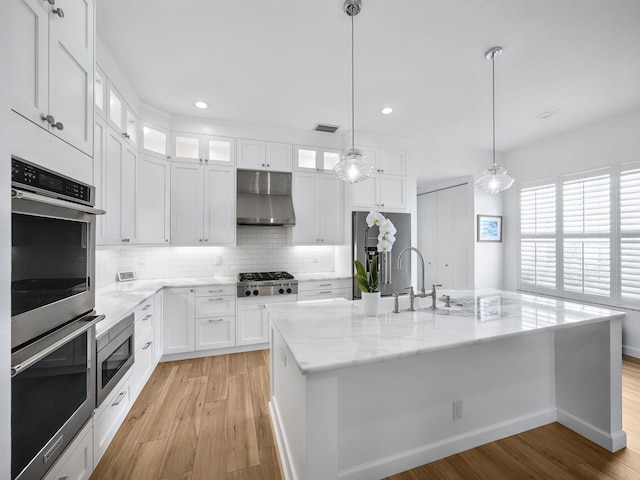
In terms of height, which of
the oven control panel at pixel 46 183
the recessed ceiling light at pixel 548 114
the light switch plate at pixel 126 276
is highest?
the recessed ceiling light at pixel 548 114

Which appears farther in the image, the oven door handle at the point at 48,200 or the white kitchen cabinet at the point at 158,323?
the white kitchen cabinet at the point at 158,323

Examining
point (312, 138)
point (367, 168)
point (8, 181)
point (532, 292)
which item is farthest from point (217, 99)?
point (532, 292)

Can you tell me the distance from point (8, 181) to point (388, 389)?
6.11ft

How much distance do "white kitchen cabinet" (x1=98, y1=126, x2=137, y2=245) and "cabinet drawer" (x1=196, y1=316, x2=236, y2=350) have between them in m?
1.23

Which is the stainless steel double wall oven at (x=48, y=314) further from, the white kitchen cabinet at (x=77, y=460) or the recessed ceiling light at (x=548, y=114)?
the recessed ceiling light at (x=548, y=114)

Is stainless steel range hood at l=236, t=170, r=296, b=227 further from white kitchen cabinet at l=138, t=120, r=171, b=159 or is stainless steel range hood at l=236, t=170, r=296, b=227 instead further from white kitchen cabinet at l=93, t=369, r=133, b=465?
white kitchen cabinet at l=93, t=369, r=133, b=465

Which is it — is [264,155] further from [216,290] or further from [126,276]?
[126,276]

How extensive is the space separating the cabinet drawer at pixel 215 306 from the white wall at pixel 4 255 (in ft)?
8.73

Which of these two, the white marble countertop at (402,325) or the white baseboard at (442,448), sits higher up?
the white marble countertop at (402,325)

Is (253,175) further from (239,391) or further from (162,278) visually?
(239,391)

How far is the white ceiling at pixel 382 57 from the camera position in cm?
200

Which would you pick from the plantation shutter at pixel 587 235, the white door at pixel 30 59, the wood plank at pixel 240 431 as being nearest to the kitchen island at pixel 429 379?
the wood plank at pixel 240 431

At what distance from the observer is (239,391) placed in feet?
9.09

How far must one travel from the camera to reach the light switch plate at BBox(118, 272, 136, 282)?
3492 millimetres
